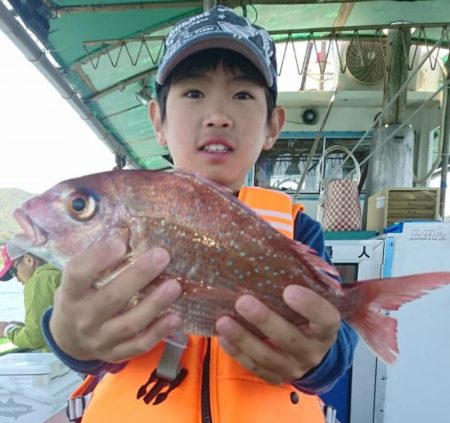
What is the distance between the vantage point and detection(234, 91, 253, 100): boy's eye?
1.57 m

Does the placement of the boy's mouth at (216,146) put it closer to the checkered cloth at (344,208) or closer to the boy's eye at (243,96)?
the boy's eye at (243,96)

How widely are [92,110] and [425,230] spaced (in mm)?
4940

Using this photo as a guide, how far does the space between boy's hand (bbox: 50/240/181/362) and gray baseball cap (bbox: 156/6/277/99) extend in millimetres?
948

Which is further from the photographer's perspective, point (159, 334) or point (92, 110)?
point (92, 110)

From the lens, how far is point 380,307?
3.57 feet

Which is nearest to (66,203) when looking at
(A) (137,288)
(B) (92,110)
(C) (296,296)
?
(A) (137,288)

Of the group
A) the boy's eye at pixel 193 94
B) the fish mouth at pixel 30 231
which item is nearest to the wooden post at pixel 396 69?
the boy's eye at pixel 193 94

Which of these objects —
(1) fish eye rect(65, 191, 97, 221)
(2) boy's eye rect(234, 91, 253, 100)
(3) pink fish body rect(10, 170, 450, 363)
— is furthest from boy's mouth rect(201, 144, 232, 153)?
(1) fish eye rect(65, 191, 97, 221)

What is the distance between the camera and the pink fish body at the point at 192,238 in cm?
100

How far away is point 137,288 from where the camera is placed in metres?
0.97

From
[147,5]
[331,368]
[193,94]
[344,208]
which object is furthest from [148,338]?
[147,5]

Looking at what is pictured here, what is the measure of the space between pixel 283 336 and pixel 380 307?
11.4 inches

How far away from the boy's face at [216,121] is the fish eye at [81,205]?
62 cm

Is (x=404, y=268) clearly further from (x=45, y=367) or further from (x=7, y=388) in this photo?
(x=7, y=388)
